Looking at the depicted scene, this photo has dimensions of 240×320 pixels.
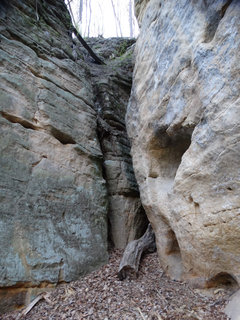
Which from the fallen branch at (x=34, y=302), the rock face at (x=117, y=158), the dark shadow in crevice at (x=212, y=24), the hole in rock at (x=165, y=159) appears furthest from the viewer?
the rock face at (x=117, y=158)

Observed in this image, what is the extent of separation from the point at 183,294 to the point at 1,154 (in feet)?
12.9

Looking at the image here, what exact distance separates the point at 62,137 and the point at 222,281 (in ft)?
13.7

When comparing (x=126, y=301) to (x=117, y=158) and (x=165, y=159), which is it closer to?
(x=165, y=159)

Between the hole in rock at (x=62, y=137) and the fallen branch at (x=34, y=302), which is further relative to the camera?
the hole in rock at (x=62, y=137)

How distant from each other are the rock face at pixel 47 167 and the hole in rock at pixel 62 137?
0.9 inches

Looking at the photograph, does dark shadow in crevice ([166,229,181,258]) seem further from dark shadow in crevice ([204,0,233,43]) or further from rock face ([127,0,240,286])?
dark shadow in crevice ([204,0,233,43])

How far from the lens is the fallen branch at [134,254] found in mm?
4238

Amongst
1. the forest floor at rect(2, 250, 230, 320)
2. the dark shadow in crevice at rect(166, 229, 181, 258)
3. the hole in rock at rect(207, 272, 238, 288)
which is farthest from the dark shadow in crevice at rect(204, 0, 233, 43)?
the forest floor at rect(2, 250, 230, 320)

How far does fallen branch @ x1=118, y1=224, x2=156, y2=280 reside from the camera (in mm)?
4238

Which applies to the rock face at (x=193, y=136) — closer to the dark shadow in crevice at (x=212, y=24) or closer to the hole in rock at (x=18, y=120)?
the dark shadow in crevice at (x=212, y=24)

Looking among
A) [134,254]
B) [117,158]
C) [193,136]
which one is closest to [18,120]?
[117,158]

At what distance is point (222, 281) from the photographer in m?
3.54

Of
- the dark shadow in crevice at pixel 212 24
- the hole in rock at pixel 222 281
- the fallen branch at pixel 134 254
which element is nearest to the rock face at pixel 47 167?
the fallen branch at pixel 134 254

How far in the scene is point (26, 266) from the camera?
3.57 metres
